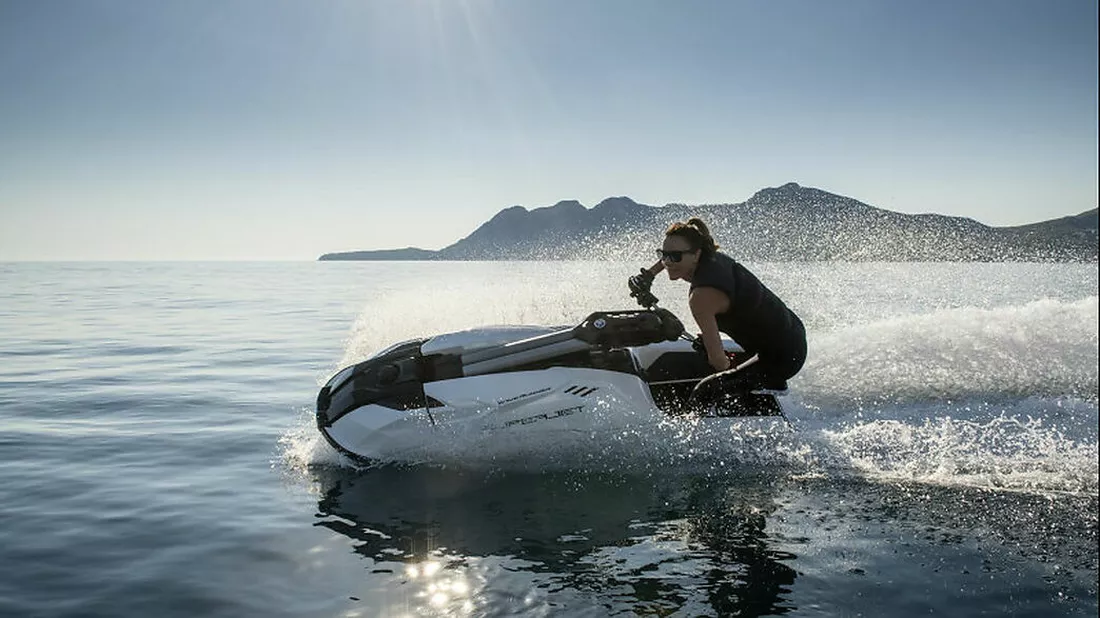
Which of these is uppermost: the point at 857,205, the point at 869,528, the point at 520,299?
the point at 857,205

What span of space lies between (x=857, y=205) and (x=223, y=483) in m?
97.3

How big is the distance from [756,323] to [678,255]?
101cm

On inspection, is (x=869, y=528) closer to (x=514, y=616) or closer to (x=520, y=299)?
(x=514, y=616)

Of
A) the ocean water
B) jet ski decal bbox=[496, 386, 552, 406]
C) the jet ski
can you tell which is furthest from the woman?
jet ski decal bbox=[496, 386, 552, 406]

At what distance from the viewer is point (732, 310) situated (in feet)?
23.6

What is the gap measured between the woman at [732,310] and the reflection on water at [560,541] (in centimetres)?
108

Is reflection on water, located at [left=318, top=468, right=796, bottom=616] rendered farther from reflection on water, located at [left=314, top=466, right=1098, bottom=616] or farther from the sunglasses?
the sunglasses

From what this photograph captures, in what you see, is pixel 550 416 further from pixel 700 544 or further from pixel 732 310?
pixel 700 544

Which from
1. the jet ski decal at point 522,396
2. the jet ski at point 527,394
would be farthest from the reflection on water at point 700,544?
the jet ski decal at point 522,396

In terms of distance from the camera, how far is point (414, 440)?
7.61 meters

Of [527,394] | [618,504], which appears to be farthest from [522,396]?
[618,504]

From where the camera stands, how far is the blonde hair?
22.8ft

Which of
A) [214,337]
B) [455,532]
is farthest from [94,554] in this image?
[214,337]

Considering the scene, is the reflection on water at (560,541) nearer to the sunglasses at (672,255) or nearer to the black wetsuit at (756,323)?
the black wetsuit at (756,323)
